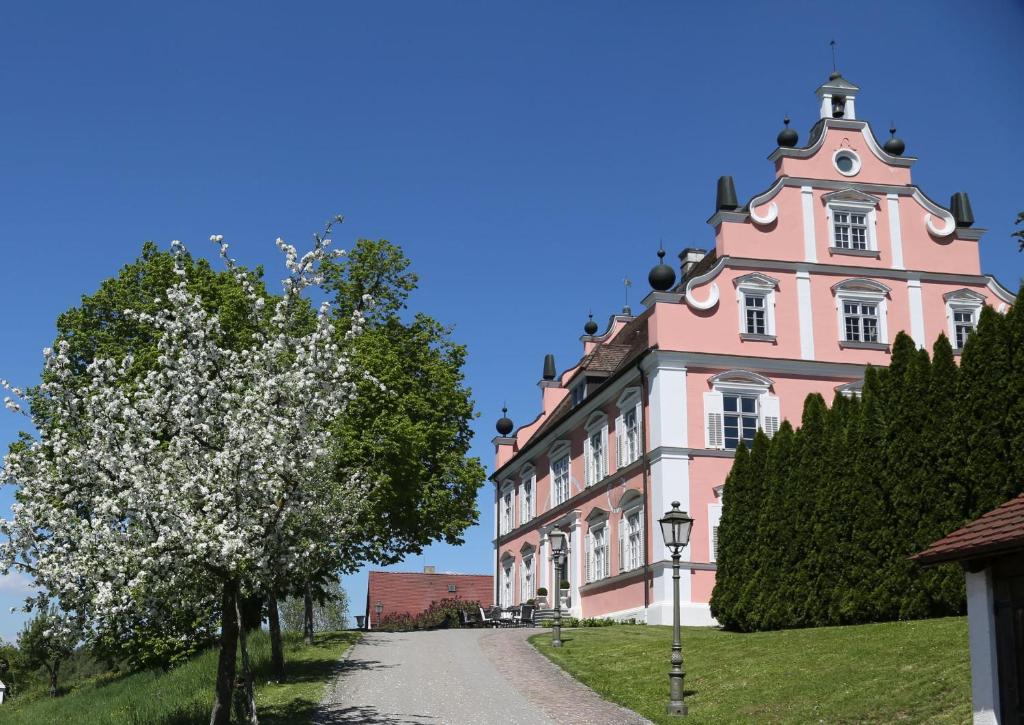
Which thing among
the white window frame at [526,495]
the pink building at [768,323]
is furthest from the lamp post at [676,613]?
the white window frame at [526,495]

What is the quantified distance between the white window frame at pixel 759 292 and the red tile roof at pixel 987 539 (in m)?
20.1

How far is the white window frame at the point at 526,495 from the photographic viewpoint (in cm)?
4578

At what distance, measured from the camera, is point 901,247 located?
34469 mm

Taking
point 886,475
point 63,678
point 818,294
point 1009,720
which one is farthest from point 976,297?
point 63,678

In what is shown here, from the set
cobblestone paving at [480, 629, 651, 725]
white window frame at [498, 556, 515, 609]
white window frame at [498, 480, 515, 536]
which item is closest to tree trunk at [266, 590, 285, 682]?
cobblestone paving at [480, 629, 651, 725]

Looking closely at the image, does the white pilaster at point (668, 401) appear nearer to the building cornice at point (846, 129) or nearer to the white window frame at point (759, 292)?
the white window frame at point (759, 292)

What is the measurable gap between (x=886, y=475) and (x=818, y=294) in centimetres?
1301

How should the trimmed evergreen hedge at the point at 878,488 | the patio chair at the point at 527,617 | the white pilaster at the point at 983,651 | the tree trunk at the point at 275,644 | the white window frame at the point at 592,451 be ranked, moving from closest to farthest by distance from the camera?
the white pilaster at the point at 983,651
the trimmed evergreen hedge at the point at 878,488
the tree trunk at the point at 275,644
the white window frame at the point at 592,451
the patio chair at the point at 527,617

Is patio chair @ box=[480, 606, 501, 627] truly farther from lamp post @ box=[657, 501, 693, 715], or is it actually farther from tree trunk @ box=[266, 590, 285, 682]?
lamp post @ box=[657, 501, 693, 715]

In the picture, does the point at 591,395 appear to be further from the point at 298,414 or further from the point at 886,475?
the point at 298,414

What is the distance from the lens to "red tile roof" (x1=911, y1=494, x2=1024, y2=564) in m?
11.8

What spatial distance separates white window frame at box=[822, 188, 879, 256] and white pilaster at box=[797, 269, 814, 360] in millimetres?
1562

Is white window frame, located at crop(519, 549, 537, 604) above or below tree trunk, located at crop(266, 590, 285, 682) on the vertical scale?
above

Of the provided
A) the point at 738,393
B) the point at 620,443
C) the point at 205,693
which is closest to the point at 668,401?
the point at 738,393
